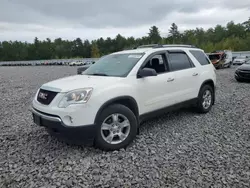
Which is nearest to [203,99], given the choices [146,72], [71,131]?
[146,72]

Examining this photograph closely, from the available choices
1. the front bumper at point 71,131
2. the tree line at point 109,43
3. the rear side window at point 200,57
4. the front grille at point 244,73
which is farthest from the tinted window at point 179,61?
the tree line at point 109,43

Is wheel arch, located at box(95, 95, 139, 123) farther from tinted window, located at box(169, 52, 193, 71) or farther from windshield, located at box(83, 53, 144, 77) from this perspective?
tinted window, located at box(169, 52, 193, 71)

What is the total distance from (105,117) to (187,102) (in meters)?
2.33

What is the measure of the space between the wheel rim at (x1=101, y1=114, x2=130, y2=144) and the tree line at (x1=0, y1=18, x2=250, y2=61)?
68756 mm

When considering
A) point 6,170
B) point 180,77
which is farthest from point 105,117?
Result: point 180,77

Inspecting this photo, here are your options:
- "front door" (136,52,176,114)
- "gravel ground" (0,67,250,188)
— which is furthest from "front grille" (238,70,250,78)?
"front door" (136,52,176,114)

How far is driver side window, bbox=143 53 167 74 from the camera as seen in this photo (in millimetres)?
4500

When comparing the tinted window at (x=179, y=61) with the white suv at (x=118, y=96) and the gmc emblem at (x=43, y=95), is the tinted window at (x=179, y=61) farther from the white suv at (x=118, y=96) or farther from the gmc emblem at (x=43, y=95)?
the gmc emblem at (x=43, y=95)

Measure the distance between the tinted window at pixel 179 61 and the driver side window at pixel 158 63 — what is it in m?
0.20

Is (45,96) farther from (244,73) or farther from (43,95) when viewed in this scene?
(244,73)

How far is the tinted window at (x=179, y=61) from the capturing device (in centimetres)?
472

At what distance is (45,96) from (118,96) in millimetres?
1193

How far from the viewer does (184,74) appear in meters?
4.85

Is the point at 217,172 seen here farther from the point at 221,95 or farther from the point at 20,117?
the point at 221,95
